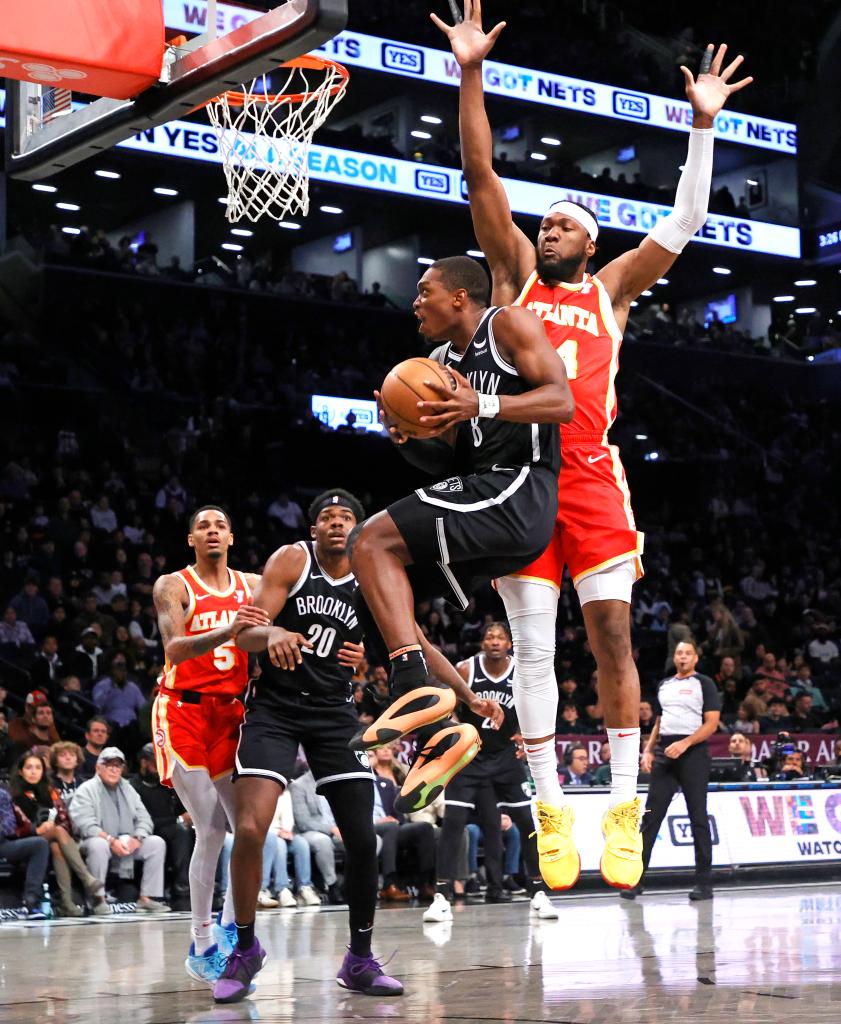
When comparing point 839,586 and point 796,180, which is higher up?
point 796,180

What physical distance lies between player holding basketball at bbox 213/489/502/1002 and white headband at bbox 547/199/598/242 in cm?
187

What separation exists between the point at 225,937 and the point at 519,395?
12.1 ft

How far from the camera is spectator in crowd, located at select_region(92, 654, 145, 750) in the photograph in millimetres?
14508

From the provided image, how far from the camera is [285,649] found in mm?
6258

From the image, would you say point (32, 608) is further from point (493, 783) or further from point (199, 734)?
point (199, 734)

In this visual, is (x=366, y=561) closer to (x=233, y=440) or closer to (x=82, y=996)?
(x=82, y=996)

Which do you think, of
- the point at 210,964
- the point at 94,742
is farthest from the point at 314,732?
the point at 94,742

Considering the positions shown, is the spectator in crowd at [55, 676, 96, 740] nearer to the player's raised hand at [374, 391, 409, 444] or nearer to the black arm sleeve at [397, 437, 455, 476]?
the black arm sleeve at [397, 437, 455, 476]

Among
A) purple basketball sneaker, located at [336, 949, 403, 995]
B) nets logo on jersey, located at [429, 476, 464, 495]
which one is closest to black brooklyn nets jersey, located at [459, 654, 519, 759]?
purple basketball sneaker, located at [336, 949, 403, 995]

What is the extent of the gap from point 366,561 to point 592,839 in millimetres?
8476

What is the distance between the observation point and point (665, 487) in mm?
28469

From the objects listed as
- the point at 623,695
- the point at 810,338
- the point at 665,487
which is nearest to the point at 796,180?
the point at 810,338

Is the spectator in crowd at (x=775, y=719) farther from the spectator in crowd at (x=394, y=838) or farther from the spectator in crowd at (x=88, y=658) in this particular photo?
the spectator in crowd at (x=88, y=658)

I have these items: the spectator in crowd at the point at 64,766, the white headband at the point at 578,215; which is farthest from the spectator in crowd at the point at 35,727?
the white headband at the point at 578,215
